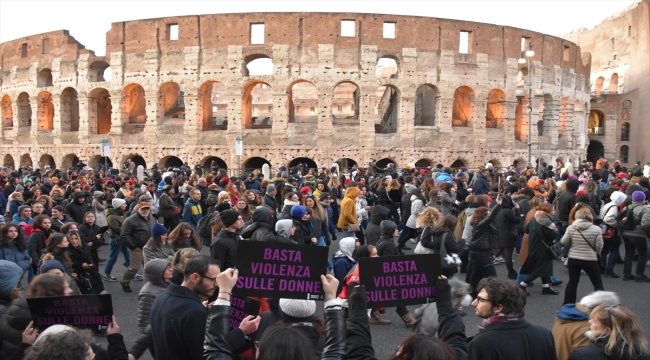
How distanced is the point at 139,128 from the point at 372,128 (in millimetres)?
13629

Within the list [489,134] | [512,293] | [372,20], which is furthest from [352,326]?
[489,134]

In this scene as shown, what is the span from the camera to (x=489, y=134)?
91.8 feet

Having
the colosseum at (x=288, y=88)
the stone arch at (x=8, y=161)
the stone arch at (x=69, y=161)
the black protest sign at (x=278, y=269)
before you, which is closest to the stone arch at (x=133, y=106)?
the colosseum at (x=288, y=88)

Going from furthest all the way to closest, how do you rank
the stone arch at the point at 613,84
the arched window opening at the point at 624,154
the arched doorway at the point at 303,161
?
the stone arch at the point at 613,84 < the arched window opening at the point at 624,154 < the arched doorway at the point at 303,161

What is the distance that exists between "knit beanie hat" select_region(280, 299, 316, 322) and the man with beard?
58 centimetres

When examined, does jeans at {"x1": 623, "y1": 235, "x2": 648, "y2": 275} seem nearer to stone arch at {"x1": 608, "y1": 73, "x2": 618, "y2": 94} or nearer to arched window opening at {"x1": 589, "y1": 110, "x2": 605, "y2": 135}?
arched window opening at {"x1": 589, "y1": 110, "x2": 605, "y2": 135}

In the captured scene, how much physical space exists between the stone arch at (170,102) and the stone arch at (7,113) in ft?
40.4

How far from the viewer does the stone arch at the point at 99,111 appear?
93.5ft

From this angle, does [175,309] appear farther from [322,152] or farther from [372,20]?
[372,20]

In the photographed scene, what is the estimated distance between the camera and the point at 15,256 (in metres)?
6.57

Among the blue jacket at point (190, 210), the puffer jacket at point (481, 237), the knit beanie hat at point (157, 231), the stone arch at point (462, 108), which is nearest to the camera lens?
the knit beanie hat at point (157, 231)

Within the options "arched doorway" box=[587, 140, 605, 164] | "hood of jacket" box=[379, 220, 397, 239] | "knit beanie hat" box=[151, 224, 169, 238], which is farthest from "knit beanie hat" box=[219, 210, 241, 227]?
"arched doorway" box=[587, 140, 605, 164]

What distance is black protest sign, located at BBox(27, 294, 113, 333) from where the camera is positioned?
134 inches

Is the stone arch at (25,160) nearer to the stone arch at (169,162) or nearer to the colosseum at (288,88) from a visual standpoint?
the colosseum at (288,88)
